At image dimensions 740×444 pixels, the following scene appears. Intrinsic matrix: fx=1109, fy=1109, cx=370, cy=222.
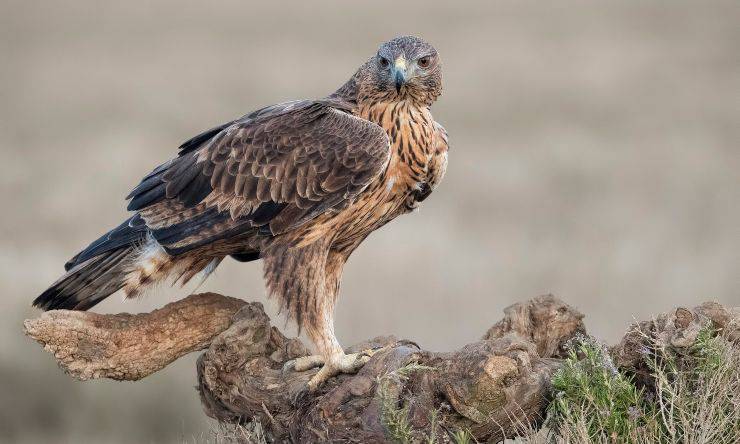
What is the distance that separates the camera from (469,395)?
614cm

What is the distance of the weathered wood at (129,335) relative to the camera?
23.1 ft

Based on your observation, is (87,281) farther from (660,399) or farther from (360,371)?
(660,399)

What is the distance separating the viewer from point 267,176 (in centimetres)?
709

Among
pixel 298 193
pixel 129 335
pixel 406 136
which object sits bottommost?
pixel 129 335

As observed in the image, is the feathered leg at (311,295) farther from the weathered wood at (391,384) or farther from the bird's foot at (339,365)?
the weathered wood at (391,384)

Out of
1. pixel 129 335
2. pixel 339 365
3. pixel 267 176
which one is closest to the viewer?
pixel 339 365

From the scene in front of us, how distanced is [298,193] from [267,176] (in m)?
0.26

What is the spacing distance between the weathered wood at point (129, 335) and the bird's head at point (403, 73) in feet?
5.70

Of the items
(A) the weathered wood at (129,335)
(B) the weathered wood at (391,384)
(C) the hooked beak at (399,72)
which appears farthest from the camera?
(A) the weathered wood at (129,335)

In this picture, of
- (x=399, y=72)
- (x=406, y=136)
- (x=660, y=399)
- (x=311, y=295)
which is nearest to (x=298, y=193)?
(x=311, y=295)

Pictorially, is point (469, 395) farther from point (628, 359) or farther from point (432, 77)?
point (432, 77)

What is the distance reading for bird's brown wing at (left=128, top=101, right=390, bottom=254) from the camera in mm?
6930

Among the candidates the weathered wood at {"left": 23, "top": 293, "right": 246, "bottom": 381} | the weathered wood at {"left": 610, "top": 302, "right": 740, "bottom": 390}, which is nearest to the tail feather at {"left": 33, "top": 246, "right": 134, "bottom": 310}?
the weathered wood at {"left": 23, "top": 293, "right": 246, "bottom": 381}

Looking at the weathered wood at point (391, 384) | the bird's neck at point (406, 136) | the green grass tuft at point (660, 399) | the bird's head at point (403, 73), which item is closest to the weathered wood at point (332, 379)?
the weathered wood at point (391, 384)
